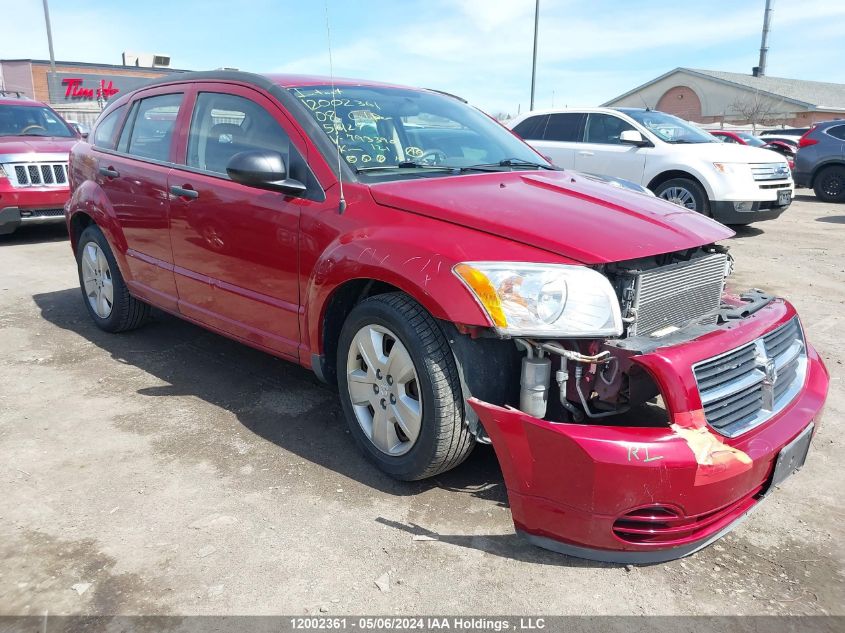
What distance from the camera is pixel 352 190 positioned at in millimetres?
3070

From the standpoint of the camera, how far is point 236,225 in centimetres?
356

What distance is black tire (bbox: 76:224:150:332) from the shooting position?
15.9ft

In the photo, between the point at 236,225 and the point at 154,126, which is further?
the point at 154,126

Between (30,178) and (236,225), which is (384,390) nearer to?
(236,225)

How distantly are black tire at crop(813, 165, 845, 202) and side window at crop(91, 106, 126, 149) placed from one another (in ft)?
46.0

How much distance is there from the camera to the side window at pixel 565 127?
9805mm

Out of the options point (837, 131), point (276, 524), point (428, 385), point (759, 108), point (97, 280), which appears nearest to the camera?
point (428, 385)

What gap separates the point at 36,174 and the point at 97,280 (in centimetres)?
439

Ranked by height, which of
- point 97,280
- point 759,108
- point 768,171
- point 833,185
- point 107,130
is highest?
point 759,108

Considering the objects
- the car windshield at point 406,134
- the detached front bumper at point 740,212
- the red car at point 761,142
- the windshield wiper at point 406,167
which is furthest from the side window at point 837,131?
the windshield wiper at point 406,167

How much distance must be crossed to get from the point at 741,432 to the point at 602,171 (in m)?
7.60

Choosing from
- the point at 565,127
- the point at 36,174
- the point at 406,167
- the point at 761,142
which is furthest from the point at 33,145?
the point at 761,142

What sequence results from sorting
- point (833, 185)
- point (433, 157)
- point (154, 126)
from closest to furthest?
1. point (433, 157)
2. point (154, 126)
3. point (833, 185)

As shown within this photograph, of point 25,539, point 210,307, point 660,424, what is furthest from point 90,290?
point 660,424
